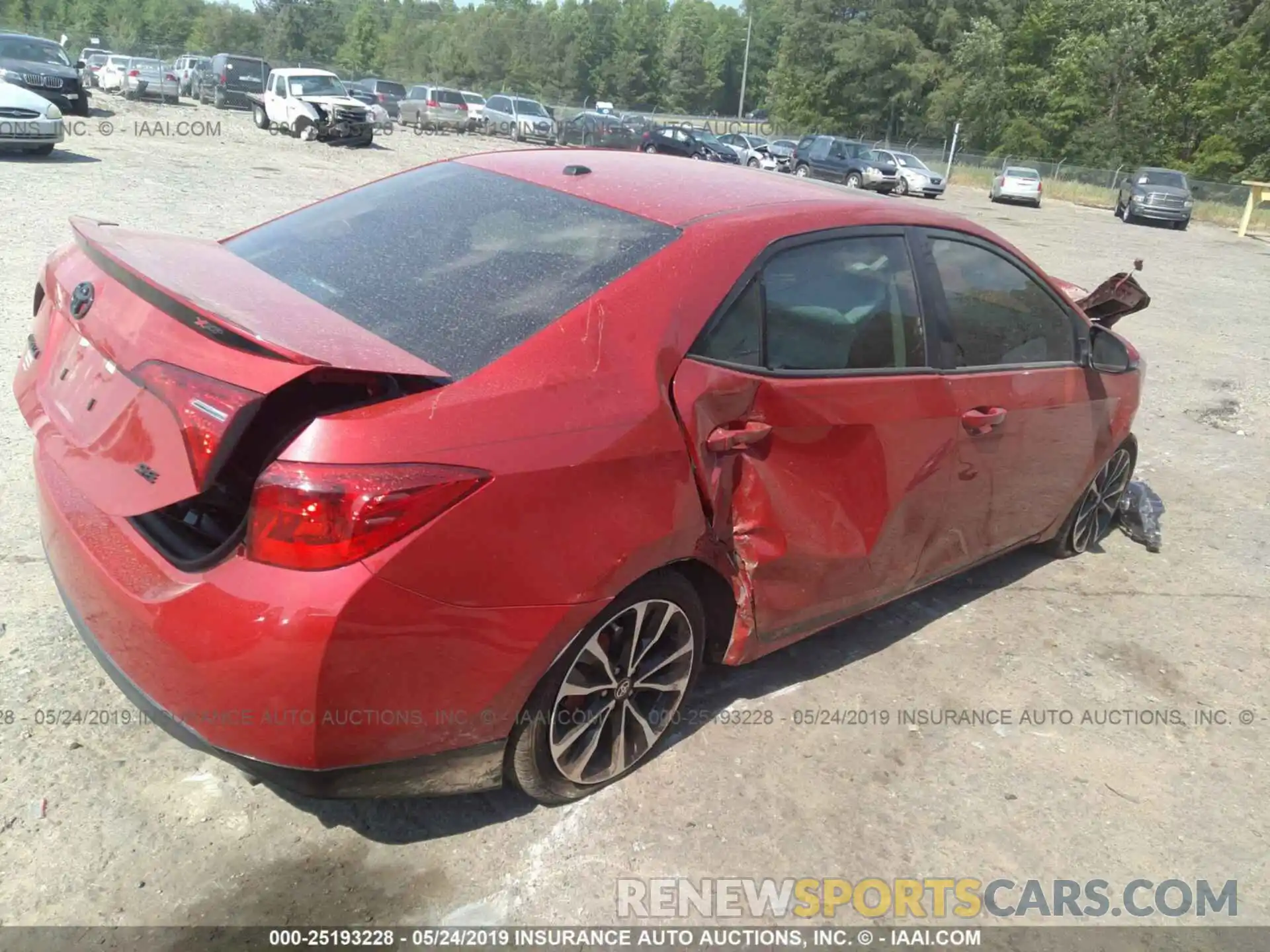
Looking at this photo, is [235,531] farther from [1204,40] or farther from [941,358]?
[1204,40]

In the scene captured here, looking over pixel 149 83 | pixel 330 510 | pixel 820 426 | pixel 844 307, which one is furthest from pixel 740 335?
pixel 149 83

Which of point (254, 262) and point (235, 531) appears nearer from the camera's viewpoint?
point (235, 531)

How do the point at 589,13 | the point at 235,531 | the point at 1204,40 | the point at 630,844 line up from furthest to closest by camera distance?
1. the point at 589,13
2. the point at 1204,40
3. the point at 630,844
4. the point at 235,531

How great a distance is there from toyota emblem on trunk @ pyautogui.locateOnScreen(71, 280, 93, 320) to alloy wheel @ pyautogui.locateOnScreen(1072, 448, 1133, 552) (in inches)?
165

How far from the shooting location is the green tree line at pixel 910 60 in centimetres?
5006

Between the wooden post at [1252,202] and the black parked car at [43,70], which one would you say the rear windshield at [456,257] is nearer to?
the black parked car at [43,70]

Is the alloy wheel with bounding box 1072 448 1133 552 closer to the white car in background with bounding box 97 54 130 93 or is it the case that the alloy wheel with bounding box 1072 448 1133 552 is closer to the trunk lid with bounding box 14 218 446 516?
the trunk lid with bounding box 14 218 446 516

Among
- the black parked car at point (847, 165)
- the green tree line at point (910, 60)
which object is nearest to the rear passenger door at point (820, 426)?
the black parked car at point (847, 165)

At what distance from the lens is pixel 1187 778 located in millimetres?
3273

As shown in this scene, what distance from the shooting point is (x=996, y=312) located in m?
3.69

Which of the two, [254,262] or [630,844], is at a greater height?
[254,262]

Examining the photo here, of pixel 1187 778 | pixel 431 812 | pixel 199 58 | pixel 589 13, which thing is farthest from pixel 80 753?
pixel 589 13

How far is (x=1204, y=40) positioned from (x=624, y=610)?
6003cm

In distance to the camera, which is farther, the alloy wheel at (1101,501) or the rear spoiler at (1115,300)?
the alloy wheel at (1101,501)
